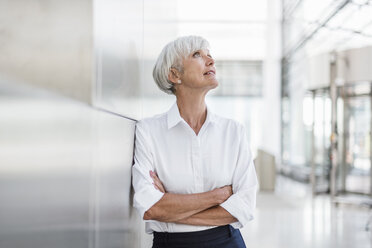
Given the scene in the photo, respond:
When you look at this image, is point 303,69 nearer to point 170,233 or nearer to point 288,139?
point 288,139

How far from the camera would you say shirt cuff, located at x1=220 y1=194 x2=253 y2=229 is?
2002mm

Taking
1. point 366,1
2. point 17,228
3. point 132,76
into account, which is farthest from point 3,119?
point 366,1

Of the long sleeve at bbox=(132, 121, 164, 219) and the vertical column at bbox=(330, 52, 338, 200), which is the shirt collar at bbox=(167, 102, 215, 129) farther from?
the vertical column at bbox=(330, 52, 338, 200)

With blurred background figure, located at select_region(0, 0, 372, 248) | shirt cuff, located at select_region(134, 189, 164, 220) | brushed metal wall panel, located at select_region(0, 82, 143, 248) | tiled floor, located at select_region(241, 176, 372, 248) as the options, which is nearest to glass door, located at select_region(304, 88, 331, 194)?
tiled floor, located at select_region(241, 176, 372, 248)

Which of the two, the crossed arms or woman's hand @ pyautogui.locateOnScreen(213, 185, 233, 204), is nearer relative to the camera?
the crossed arms

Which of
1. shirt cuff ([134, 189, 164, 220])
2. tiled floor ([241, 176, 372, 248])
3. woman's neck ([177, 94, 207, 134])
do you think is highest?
woman's neck ([177, 94, 207, 134])

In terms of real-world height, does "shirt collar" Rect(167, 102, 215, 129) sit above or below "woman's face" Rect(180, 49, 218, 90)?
below

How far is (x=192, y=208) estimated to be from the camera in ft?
6.34

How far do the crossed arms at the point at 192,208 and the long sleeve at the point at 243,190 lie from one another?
0.12 ft

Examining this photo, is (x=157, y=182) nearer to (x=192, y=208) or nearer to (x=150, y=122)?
(x=192, y=208)

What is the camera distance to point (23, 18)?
→ 721 millimetres

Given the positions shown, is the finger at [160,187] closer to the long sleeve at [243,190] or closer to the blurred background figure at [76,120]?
the blurred background figure at [76,120]

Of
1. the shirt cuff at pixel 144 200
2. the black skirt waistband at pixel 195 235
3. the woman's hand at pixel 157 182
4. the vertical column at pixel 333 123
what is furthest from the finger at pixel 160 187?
the vertical column at pixel 333 123

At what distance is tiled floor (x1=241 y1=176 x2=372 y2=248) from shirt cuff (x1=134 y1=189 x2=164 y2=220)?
171 inches
